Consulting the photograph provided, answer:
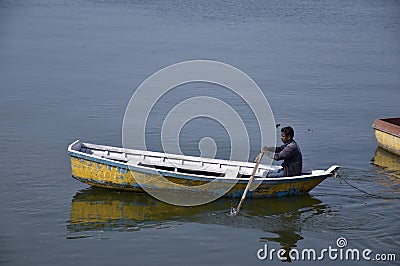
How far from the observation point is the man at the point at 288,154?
532 inches

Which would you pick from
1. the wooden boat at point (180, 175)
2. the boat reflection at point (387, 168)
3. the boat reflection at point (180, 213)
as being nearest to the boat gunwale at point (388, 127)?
the boat reflection at point (387, 168)

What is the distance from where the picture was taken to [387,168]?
16.3 m

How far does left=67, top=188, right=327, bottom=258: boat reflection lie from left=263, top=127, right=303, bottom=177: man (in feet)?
1.64

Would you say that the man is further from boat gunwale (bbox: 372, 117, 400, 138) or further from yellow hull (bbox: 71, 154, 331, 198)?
boat gunwale (bbox: 372, 117, 400, 138)

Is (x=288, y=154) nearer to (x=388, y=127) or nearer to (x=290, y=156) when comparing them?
(x=290, y=156)

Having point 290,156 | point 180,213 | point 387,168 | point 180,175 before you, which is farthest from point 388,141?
point 180,213

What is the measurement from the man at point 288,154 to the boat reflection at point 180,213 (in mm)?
501

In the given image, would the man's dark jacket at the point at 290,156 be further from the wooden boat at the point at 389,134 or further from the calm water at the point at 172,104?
the wooden boat at the point at 389,134

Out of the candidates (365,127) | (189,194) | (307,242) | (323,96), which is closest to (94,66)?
(323,96)

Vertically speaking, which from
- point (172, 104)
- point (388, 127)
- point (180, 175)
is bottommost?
point (180, 175)

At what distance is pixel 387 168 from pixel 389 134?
3.59 ft

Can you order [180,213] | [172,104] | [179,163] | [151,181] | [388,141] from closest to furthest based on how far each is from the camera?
[180,213] < [151,181] < [179,163] < [388,141] < [172,104]

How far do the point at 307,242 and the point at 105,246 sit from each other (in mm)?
3186

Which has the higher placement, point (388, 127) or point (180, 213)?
point (388, 127)
